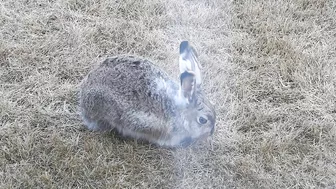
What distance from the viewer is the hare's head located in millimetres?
2908

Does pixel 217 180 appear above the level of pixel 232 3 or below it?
below

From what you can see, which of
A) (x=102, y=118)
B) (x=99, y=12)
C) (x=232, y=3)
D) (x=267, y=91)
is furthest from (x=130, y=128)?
(x=232, y=3)

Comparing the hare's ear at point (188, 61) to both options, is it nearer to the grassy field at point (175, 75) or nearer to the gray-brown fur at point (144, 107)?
the gray-brown fur at point (144, 107)

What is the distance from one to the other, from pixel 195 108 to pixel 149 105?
26cm

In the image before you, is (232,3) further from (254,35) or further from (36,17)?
(36,17)

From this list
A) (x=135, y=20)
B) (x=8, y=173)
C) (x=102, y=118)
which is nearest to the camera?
(x=8, y=173)

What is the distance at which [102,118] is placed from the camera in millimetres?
3033

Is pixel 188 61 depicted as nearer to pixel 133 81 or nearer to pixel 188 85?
pixel 188 85

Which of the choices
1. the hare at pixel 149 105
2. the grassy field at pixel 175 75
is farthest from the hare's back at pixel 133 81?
the grassy field at pixel 175 75

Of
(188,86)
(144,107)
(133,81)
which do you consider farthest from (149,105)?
(188,86)

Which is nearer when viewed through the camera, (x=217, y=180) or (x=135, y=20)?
(x=217, y=180)

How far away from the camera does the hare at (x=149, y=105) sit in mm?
2953

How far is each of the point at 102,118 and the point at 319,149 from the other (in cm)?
124

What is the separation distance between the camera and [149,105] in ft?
9.74
